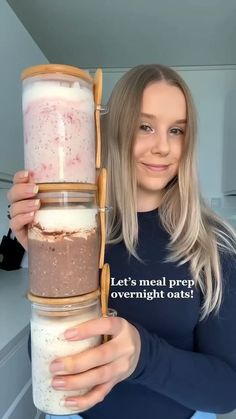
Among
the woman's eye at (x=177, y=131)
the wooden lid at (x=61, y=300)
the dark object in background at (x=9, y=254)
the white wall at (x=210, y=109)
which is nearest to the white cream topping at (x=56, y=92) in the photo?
the wooden lid at (x=61, y=300)

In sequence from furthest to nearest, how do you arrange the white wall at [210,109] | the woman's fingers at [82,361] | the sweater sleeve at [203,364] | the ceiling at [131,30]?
the white wall at [210,109], the ceiling at [131,30], the sweater sleeve at [203,364], the woman's fingers at [82,361]

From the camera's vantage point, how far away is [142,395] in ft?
2.21

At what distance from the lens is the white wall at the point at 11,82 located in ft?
4.91

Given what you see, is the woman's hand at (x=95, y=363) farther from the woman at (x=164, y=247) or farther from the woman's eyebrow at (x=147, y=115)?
the woman's eyebrow at (x=147, y=115)

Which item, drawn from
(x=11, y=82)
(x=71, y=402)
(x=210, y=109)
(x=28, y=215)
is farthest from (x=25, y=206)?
(x=210, y=109)

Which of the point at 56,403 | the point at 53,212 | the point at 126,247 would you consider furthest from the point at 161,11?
the point at 56,403

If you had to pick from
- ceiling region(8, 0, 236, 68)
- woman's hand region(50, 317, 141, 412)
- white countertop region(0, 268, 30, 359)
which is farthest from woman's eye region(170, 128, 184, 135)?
ceiling region(8, 0, 236, 68)

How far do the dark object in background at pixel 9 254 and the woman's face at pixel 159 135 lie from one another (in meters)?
1.47

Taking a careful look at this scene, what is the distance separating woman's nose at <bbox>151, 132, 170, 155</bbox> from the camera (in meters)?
0.68

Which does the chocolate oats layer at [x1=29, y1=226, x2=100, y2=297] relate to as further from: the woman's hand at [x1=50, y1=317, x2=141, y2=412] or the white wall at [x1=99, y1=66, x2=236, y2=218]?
the white wall at [x1=99, y1=66, x2=236, y2=218]

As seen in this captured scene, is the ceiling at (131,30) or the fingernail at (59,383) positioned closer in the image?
the fingernail at (59,383)

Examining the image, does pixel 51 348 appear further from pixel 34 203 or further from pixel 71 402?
pixel 34 203

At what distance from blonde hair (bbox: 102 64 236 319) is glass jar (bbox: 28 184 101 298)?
325 millimetres

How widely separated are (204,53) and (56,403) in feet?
7.34
